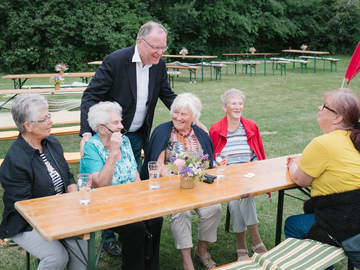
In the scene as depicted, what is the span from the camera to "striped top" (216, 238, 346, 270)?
244 centimetres

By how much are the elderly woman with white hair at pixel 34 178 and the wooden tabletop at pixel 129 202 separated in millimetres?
136

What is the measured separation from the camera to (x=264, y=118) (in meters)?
8.94

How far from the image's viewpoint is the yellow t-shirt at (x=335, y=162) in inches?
103

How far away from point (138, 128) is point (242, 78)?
13203 mm

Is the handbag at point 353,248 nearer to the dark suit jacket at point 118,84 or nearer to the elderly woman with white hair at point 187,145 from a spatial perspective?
the elderly woman with white hair at point 187,145

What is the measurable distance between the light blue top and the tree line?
1699cm

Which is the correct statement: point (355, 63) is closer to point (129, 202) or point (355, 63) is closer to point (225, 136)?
point (225, 136)

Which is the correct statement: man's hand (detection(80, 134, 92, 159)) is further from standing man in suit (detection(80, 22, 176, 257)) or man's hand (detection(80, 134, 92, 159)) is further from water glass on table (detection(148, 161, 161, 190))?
water glass on table (detection(148, 161, 161, 190))

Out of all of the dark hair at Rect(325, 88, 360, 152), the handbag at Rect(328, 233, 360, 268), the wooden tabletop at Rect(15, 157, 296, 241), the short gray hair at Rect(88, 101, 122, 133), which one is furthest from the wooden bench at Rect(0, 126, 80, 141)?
the handbag at Rect(328, 233, 360, 268)

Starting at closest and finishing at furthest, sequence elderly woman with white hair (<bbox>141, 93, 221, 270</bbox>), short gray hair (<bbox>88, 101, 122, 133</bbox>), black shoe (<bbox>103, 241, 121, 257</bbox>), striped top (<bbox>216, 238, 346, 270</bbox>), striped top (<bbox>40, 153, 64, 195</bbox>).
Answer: striped top (<bbox>216, 238, 346, 270</bbox>)
striped top (<bbox>40, 153, 64, 195</bbox>)
short gray hair (<bbox>88, 101, 122, 133</bbox>)
elderly woman with white hair (<bbox>141, 93, 221, 270</bbox>)
black shoe (<bbox>103, 241, 121, 257</bbox>)

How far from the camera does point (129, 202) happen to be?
253cm

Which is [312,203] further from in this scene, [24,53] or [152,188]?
[24,53]

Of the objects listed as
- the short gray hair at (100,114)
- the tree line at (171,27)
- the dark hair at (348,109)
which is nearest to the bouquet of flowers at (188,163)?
the short gray hair at (100,114)

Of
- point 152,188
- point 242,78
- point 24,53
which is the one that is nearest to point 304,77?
point 242,78
